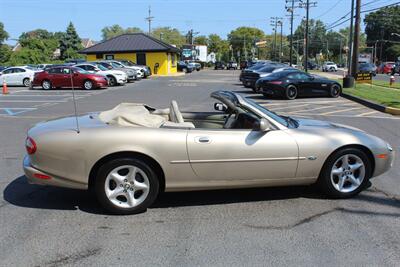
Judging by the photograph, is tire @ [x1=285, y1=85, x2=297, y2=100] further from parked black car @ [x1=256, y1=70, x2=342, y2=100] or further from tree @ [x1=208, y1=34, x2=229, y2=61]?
tree @ [x1=208, y1=34, x2=229, y2=61]

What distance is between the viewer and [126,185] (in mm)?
4738

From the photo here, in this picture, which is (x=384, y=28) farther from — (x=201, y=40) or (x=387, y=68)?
(x=387, y=68)

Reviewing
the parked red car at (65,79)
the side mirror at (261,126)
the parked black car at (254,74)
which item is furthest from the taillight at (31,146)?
the parked red car at (65,79)

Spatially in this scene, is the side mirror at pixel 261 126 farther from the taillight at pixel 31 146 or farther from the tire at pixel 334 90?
the tire at pixel 334 90

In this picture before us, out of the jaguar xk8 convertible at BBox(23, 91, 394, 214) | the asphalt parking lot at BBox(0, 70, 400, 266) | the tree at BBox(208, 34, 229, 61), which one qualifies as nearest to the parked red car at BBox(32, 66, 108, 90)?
the asphalt parking lot at BBox(0, 70, 400, 266)

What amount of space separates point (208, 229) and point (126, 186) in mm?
991

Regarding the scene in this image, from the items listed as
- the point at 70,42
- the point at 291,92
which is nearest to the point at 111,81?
the point at 291,92

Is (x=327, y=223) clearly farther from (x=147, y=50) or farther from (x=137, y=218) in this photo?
(x=147, y=50)

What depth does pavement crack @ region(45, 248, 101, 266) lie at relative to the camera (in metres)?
3.68

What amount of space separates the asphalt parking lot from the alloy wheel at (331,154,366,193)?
18 centimetres

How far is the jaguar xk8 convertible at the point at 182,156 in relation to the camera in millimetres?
4668

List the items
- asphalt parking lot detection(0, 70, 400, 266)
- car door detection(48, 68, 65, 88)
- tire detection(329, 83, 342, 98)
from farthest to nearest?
car door detection(48, 68, 65, 88) < tire detection(329, 83, 342, 98) < asphalt parking lot detection(0, 70, 400, 266)

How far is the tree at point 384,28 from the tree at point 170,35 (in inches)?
2215

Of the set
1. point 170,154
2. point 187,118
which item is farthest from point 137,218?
point 187,118
